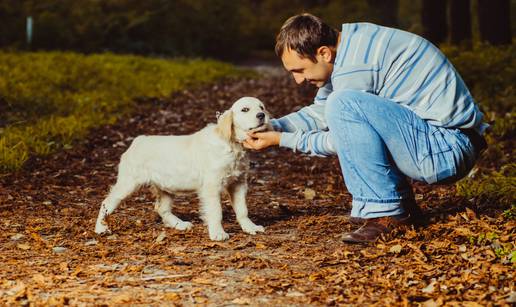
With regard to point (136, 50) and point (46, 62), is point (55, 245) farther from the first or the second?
point (136, 50)

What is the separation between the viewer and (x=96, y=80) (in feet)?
47.0

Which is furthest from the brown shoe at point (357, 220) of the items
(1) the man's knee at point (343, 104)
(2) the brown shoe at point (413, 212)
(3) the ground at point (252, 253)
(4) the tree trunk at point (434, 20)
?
(4) the tree trunk at point (434, 20)

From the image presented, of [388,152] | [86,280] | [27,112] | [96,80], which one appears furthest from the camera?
[96,80]

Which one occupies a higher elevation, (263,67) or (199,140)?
(199,140)

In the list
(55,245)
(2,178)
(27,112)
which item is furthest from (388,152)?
(27,112)

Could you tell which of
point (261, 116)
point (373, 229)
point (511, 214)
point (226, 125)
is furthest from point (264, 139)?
point (511, 214)

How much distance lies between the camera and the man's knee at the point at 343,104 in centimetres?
456

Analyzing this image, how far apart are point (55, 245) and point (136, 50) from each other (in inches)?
701

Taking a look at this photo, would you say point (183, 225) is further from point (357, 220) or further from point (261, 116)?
point (357, 220)

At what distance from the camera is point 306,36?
4.59 metres

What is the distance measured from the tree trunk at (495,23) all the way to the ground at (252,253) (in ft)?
24.2

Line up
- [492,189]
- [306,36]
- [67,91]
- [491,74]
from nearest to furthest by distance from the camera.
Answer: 1. [306,36]
2. [492,189]
3. [491,74]
4. [67,91]

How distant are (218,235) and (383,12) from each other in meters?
14.2

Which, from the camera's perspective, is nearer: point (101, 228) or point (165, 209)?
point (101, 228)
